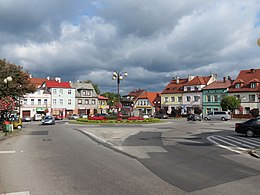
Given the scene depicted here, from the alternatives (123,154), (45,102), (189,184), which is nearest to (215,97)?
(45,102)

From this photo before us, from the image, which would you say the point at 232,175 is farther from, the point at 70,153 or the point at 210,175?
the point at 70,153

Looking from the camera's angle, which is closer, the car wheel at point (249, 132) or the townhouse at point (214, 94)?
the car wheel at point (249, 132)

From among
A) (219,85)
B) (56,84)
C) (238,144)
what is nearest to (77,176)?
(238,144)

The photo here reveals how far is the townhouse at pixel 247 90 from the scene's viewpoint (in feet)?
205

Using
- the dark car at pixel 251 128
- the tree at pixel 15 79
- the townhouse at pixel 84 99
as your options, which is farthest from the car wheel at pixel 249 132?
the townhouse at pixel 84 99

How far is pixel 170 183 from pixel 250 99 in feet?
202

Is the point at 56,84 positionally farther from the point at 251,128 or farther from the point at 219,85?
the point at 251,128

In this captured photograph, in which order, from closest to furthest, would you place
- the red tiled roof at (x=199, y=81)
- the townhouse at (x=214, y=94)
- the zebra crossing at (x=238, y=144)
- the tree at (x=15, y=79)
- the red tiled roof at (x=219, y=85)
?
the zebra crossing at (x=238, y=144), the tree at (x=15, y=79), the townhouse at (x=214, y=94), the red tiled roof at (x=219, y=85), the red tiled roof at (x=199, y=81)

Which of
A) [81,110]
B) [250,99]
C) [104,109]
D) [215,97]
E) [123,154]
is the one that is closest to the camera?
[123,154]

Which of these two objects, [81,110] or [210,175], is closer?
[210,175]

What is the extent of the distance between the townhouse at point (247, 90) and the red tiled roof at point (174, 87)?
17.7 m

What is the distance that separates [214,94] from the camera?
7131 centimetres

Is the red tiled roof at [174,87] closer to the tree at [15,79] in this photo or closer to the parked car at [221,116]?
the parked car at [221,116]

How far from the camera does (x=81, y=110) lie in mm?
87875
